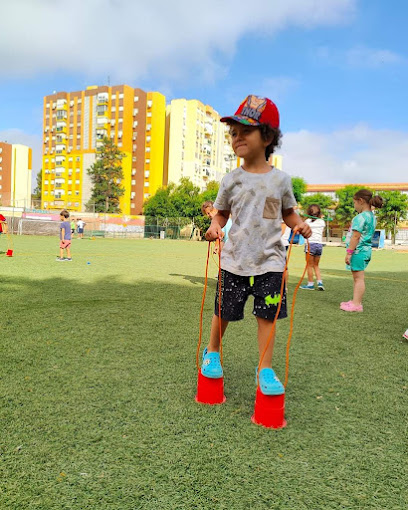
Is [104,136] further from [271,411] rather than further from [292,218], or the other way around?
[271,411]

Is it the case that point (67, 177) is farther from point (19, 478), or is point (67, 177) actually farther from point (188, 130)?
point (19, 478)

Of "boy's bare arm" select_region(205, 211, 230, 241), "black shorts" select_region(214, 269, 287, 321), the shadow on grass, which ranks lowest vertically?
the shadow on grass

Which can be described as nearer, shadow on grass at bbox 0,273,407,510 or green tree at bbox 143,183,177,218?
shadow on grass at bbox 0,273,407,510

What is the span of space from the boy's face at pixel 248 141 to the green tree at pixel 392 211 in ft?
223

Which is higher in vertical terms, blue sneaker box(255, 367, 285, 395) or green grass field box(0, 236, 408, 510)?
blue sneaker box(255, 367, 285, 395)

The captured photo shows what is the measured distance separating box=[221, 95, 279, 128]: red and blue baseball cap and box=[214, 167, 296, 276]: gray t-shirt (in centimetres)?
28

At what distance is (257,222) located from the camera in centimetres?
232

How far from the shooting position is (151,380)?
8.80 ft

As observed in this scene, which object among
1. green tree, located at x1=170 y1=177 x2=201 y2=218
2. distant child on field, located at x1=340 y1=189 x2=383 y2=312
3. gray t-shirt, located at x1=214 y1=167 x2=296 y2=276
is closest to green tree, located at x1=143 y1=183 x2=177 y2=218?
green tree, located at x1=170 y1=177 x2=201 y2=218

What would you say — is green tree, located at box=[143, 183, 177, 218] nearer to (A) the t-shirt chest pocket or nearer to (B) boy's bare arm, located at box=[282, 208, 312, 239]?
(B) boy's bare arm, located at box=[282, 208, 312, 239]

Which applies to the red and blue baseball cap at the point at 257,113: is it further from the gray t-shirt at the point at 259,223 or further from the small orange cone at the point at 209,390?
the small orange cone at the point at 209,390

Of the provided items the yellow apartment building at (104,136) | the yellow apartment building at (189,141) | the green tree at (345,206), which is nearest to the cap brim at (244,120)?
the yellow apartment building at (189,141)

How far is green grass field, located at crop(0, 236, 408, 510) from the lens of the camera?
5.15 feet

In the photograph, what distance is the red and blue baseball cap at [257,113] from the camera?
2.23 meters
